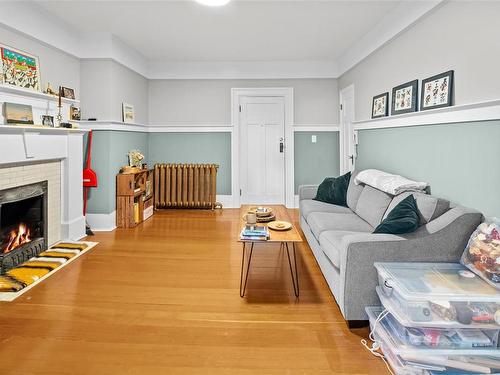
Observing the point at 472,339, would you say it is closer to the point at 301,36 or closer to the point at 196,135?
the point at 301,36

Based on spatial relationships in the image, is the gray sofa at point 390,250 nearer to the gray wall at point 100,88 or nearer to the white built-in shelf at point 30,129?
the white built-in shelf at point 30,129

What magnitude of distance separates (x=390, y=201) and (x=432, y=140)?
597 millimetres

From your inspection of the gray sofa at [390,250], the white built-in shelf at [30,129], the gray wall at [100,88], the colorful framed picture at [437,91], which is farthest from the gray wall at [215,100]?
the gray sofa at [390,250]

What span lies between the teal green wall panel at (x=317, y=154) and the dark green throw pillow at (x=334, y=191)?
5.85ft

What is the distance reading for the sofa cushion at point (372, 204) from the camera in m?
2.93

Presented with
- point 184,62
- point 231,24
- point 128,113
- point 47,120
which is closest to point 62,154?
point 47,120

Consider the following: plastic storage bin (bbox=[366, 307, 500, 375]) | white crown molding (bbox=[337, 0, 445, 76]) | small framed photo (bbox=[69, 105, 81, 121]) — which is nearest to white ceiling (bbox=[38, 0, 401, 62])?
white crown molding (bbox=[337, 0, 445, 76])

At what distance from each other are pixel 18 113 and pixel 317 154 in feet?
14.5

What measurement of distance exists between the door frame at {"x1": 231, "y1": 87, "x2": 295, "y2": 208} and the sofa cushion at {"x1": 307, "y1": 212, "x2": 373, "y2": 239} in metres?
2.52

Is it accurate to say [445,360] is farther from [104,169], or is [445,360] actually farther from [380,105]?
[104,169]

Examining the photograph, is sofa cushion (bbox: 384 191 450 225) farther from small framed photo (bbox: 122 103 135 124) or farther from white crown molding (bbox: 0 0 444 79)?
small framed photo (bbox: 122 103 135 124)

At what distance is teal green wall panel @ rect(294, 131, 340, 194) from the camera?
5969 millimetres

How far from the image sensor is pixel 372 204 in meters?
3.11

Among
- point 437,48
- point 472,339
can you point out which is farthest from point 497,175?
point 437,48
